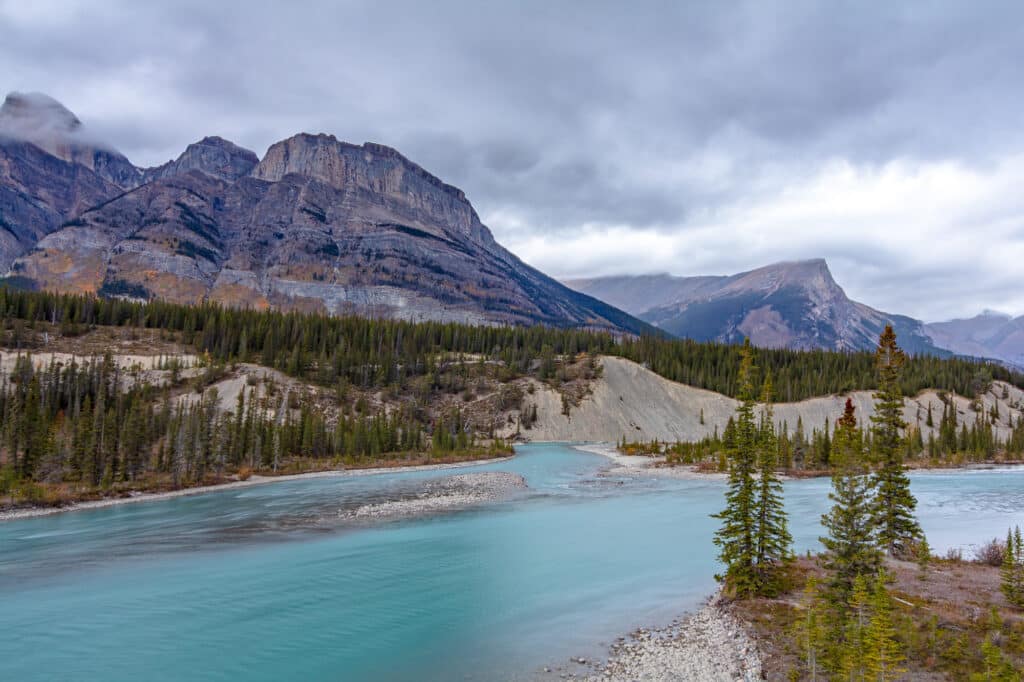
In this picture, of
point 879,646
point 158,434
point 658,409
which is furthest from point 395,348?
point 879,646

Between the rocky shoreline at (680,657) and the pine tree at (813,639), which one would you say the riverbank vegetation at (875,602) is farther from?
the rocky shoreline at (680,657)

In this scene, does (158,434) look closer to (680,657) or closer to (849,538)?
(680,657)

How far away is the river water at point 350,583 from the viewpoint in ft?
70.4

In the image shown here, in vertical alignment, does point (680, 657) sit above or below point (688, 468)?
above

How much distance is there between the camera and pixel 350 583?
30688 millimetres

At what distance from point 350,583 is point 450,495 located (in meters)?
30.4

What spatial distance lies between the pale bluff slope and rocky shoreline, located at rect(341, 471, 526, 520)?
57.4 metres

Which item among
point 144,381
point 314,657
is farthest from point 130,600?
point 144,381

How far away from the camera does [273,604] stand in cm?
2738

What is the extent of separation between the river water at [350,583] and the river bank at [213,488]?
3.01 meters

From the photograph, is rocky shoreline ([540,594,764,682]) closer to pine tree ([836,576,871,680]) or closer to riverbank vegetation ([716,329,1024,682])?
riverbank vegetation ([716,329,1024,682])

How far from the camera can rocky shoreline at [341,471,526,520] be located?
167ft

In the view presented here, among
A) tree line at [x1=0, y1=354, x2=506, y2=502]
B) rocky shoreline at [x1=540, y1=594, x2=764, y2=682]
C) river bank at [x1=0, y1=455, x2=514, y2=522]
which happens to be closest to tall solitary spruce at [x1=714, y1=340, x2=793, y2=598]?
rocky shoreline at [x1=540, y1=594, x2=764, y2=682]

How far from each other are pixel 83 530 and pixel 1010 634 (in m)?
54.1
